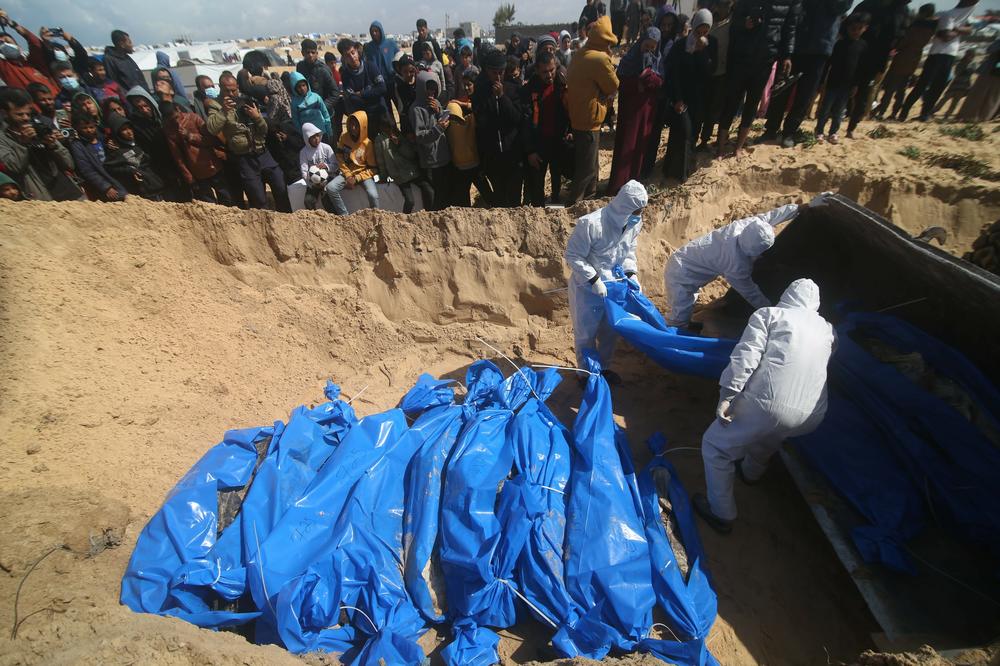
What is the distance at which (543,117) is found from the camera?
192 inches

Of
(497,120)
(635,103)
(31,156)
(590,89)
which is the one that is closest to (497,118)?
(497,120)

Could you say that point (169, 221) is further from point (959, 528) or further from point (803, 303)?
point (959, 528)

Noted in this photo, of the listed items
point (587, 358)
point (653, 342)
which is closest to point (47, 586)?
point (587, 358)

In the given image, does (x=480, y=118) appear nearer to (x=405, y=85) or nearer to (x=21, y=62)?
(x=405, y=85)

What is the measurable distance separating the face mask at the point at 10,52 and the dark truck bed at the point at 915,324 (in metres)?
9.39

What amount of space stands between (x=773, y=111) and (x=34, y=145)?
25.9ft

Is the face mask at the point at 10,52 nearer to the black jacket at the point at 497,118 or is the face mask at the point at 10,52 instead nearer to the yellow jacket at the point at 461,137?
the yellow jacket at the point at 461,137

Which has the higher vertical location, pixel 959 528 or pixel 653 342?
pixel 653 342

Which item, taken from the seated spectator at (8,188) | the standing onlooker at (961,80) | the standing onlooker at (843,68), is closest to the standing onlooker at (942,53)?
the standing onlooker at (961,80)

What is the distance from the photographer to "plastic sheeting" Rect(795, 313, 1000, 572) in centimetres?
245

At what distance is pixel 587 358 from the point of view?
339 centimetres

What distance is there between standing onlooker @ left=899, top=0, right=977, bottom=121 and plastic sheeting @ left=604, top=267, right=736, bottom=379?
6243 mm

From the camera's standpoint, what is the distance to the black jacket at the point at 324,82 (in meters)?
6.16

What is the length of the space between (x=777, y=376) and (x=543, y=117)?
12.3 ft
